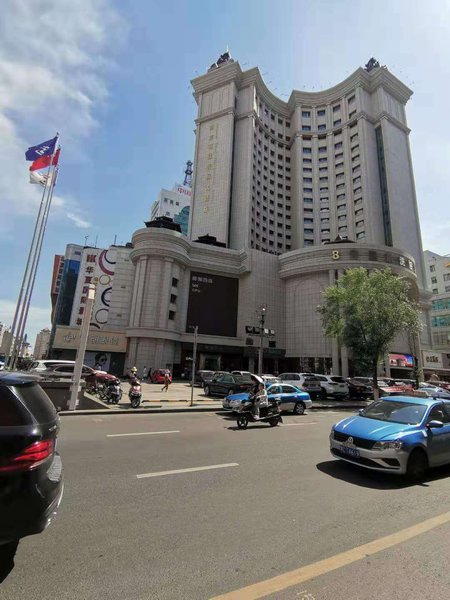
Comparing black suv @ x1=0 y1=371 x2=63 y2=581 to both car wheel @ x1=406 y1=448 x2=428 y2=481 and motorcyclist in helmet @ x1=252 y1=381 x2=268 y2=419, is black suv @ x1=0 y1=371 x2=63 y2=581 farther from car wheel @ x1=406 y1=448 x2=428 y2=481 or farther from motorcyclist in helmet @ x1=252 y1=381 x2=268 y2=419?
motorcyclist in helmet @ x1=252 y1=381 x2=268 y2=419

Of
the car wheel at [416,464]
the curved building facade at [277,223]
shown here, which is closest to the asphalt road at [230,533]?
the car wheel at [416,464]

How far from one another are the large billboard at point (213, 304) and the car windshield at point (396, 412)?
43044 millimetres

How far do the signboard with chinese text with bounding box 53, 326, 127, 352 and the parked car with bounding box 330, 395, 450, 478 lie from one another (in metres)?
43.4

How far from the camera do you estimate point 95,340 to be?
46469mm

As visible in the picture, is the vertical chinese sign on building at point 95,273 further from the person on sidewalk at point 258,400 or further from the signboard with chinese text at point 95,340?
the person on sidewalk at point 258,400

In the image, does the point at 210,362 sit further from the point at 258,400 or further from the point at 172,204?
the point at 172,204

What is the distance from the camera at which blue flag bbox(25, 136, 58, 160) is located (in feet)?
67.2

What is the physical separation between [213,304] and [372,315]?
30198 mm

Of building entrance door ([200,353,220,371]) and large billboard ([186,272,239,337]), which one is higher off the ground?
large billboard ([186,272,239,337])

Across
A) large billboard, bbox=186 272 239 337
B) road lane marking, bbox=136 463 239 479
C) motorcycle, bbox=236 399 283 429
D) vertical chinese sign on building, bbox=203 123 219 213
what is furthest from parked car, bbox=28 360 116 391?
vertical chinese sign on building, bbox=203 123 219 213

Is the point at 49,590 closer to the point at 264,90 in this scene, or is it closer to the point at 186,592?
the point at 186,592

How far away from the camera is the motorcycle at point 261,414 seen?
11719 mm

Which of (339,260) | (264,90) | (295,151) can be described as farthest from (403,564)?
(264,90)

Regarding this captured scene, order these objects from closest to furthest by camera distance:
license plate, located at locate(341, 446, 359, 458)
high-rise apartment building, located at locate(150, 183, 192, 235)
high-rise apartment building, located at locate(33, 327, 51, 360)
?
license plate, located at locate(341, 446, 359, 458) → high-rise apartment building, located at locate(150, 183, 192, 235) → high-rise apartment building, located at locate(33, 327, 51, 360)
